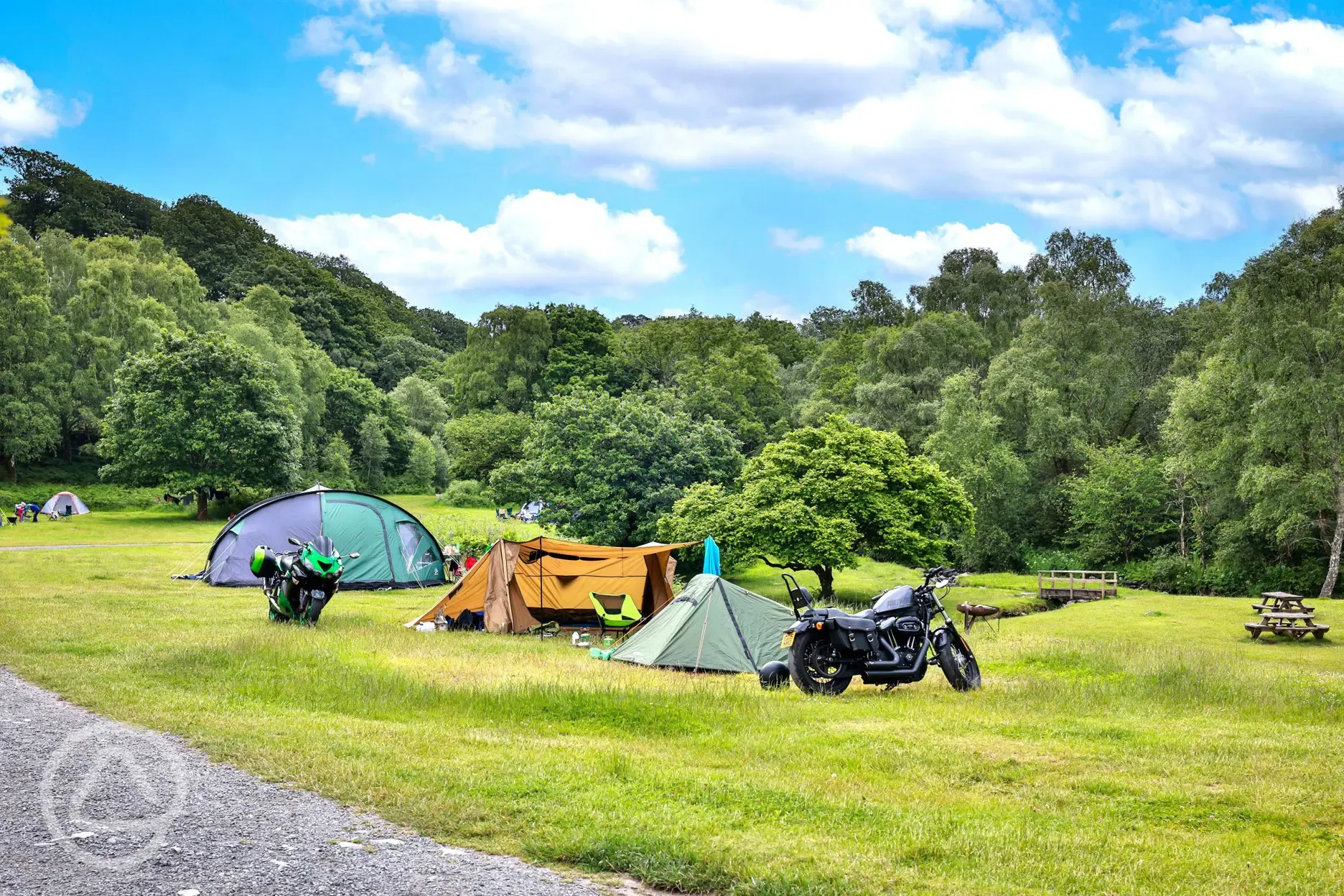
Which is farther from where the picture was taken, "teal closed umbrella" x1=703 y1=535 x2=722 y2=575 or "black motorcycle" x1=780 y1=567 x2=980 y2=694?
"teal closed umbrella" x1=703 y1=535 x2=722 y2=575

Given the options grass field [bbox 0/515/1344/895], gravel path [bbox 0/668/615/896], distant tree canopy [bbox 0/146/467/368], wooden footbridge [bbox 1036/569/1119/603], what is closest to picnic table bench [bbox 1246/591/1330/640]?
grass field [bbox 0/515/1344/895]

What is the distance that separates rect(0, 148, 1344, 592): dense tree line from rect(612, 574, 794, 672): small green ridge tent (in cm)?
1267

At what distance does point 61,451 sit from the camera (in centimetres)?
5975

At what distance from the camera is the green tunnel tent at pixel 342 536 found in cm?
2681

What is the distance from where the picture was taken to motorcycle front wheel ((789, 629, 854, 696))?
12.6 m

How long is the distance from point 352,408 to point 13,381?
21239mm

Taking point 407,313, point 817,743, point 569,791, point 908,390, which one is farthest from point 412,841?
point 407,313

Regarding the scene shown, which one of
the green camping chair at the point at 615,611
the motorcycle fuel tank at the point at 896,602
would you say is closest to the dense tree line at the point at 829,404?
the green camping chair at the point at 615,611

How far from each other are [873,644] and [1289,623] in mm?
14755

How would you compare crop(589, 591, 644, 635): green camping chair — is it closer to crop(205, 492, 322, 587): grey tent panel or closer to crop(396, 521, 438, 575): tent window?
crop(396, 521, 438, 575): tent window

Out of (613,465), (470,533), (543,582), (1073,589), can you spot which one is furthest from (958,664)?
(470,533)

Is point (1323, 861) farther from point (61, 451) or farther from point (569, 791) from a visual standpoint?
point (61, 451)

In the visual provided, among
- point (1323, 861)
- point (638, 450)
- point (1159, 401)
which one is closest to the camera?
point (1323, 861)

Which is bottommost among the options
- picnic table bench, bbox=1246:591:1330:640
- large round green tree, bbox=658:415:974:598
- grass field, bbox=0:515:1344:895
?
picnic table bench, bbox=1246:591:1330:640
